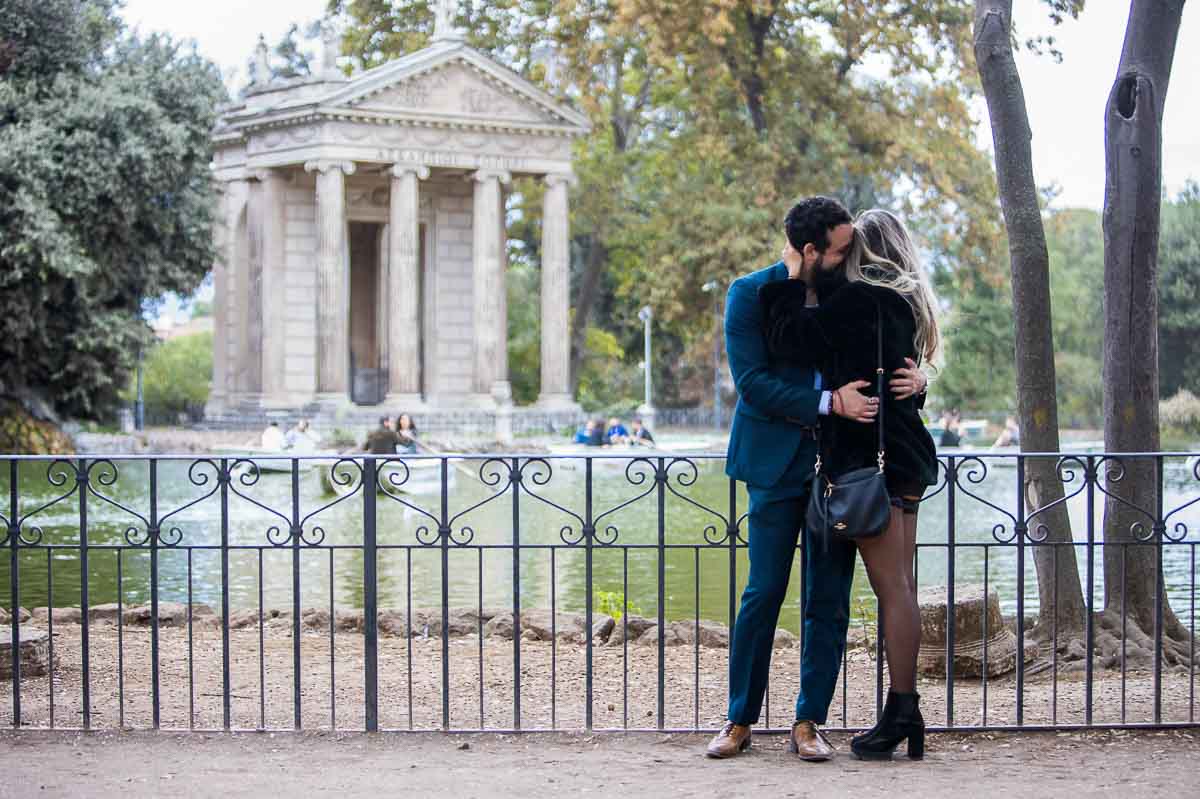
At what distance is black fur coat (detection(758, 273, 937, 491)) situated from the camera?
6.19 metres

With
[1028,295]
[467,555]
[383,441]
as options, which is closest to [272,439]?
[383,441]

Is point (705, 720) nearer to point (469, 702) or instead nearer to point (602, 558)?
point (469, 702)

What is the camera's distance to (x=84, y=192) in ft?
105

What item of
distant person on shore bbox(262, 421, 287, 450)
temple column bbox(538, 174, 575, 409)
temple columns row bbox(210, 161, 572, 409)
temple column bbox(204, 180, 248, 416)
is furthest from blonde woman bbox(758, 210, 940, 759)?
temple column bbox(204, 180, 248, 416)

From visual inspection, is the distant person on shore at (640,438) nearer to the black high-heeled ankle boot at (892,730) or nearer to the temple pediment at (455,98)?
the temple pediment at (455,98)

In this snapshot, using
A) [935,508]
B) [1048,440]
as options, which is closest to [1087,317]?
[935,508]

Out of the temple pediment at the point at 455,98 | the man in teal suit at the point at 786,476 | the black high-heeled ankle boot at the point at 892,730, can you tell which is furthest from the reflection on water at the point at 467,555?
the temple pediment at the point at 455,98

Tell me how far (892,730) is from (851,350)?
149cm

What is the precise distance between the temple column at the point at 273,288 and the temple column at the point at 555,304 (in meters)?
7.25

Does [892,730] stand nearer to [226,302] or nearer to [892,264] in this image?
[892,264]

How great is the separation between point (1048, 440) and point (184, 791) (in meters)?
5.70

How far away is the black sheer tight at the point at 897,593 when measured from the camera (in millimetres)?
6227

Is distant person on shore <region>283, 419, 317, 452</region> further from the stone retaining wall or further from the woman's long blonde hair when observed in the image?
the woman's long blonde hair

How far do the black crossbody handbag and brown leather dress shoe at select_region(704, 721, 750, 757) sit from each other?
0.90 metres
